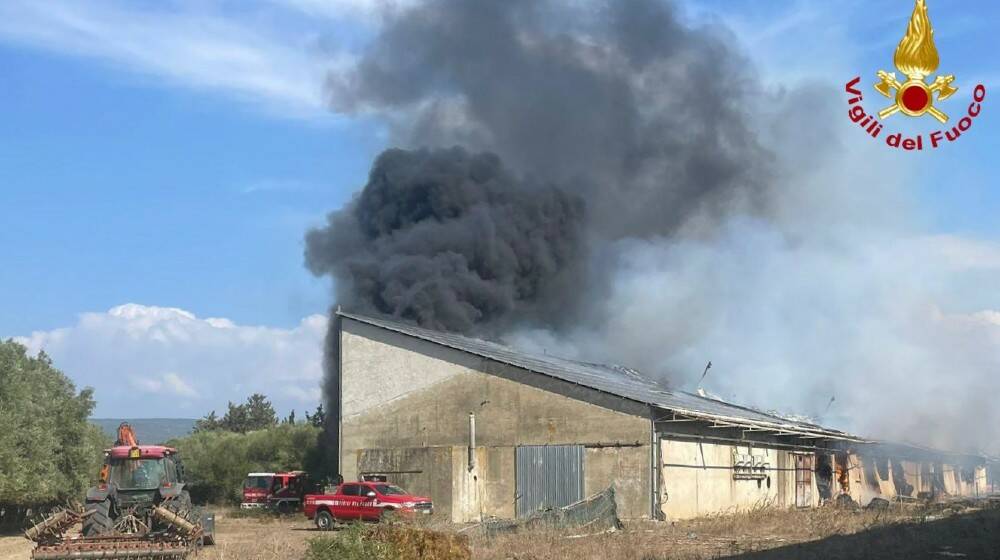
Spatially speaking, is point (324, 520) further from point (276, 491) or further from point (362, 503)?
point (276, 491)

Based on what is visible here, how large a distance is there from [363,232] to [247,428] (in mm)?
59386

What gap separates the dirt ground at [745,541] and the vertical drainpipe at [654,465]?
1.57m

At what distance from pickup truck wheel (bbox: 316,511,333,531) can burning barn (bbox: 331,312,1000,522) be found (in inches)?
A: 129

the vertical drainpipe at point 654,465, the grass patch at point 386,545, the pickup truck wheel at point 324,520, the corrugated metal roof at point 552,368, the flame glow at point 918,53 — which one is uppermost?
the flame glow at point 918,53

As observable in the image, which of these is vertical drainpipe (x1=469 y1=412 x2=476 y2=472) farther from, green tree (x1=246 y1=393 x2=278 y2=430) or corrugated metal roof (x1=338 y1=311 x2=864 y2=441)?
green tree (x1=246 y1=393 x2=278 y2=430)

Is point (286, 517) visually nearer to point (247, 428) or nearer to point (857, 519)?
point (857, 519)

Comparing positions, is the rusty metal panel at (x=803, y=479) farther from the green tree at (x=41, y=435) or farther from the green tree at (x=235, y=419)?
the green tree at (x=235, y=419)

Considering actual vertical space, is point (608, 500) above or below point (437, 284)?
below

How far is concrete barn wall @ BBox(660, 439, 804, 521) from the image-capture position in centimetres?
3102

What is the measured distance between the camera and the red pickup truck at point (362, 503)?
30.3 m

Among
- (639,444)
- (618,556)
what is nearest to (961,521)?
(618,556)

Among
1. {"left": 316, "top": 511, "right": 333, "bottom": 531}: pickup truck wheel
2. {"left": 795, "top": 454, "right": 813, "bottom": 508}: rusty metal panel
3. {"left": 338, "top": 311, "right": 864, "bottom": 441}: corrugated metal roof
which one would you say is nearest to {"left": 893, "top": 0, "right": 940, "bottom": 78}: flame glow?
{"left": 338, "top": 311, "right": 864, "bottom": 441}: corrugated metal roof

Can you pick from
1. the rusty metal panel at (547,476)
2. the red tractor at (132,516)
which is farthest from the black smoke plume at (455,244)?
the red tractor at (132,516)

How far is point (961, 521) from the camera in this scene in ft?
72.6
